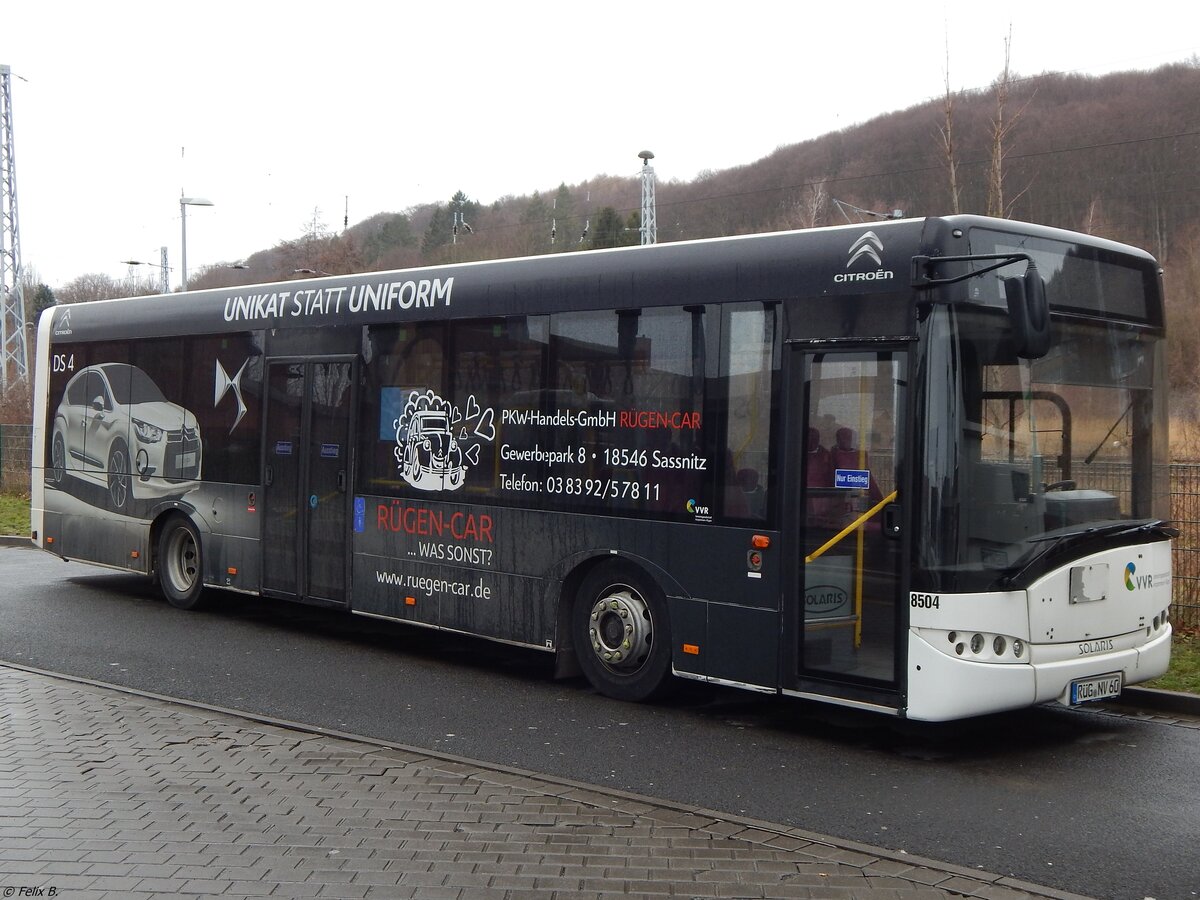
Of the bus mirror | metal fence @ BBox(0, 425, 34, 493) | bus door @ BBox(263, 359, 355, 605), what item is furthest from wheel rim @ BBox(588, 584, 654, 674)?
metal fence @ BBox(0, 425, 34, 493)

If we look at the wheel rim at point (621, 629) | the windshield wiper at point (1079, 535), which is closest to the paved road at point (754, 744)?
the wheel rim at point (621, 629)

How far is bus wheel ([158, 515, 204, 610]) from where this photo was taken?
41.5ft

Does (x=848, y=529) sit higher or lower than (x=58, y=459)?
lower

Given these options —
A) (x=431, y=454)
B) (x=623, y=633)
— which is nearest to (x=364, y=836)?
(x=623, y=633)

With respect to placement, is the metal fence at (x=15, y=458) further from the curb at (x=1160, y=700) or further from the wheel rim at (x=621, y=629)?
the curb at (x=1160, y=700)

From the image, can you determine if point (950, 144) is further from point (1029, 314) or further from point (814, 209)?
point (814, 209)

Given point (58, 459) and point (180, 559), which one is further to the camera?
point (58, 459)

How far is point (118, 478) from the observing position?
13336mm

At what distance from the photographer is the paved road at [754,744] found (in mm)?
5824

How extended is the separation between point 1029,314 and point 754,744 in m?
3.12

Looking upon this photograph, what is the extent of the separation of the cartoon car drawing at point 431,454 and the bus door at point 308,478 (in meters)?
0.80

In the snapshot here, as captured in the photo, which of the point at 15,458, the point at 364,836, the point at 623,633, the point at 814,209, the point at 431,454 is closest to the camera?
the point at 364,836

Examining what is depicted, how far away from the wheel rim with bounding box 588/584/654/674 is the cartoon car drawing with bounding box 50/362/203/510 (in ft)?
18.1

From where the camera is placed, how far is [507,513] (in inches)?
370
